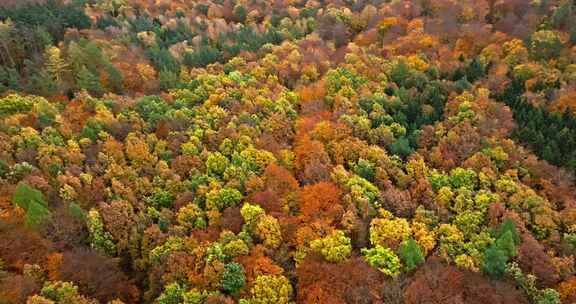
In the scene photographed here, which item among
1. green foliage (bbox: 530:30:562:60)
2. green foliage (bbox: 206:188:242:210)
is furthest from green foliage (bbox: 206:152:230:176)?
green foliage (bbox: 530:30:562:60)

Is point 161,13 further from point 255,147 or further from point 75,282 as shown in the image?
point 75,282

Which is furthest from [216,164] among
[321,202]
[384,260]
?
[384,260]

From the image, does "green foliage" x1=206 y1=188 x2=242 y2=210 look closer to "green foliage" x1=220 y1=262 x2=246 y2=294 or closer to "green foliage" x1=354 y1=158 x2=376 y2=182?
"green foliage" x1=220 y1=262 x2=246 y2=294

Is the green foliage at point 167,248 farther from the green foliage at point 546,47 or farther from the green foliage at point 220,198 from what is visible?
the green foliage at point 546,47

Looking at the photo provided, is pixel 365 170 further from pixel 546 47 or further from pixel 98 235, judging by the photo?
pixel 546 47

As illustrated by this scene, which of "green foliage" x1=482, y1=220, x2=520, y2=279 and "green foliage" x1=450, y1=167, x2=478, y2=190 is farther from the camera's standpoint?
"green foliage" x1=450, y1=167, x2=478, y2=190

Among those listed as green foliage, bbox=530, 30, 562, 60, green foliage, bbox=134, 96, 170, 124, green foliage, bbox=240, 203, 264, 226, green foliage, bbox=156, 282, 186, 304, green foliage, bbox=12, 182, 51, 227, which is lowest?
green foliage, bbox=156, 282, 186, 304

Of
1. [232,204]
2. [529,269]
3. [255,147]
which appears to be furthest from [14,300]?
[529,269]
